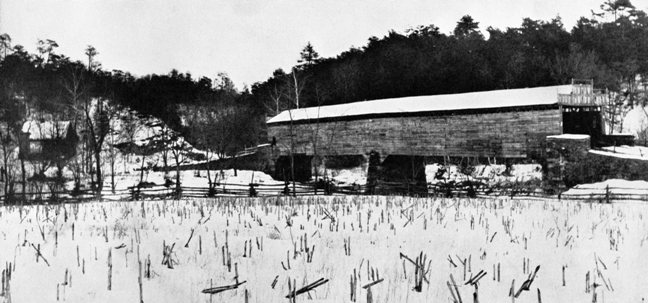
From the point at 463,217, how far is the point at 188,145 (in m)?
38.7

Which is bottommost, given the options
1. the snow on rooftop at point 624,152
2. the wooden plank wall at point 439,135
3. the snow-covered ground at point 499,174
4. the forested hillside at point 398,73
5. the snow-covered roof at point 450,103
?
the snow-covered ground at point 499,174

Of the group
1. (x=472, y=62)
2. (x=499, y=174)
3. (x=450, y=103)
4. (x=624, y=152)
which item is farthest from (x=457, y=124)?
(x=472, y=62)

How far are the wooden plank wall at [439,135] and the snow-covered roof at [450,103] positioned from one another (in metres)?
0.50

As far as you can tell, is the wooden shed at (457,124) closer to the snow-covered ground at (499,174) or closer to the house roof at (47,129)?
the snow-covered ground at (499,174)

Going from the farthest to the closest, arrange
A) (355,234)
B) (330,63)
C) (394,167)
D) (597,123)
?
(330,63) < (394,167) < (597,123) < (355,234)

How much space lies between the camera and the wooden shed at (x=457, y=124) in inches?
979

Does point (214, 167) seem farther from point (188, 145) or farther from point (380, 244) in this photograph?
point (380, 244)

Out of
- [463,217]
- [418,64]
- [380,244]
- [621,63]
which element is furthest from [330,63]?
[380,244]

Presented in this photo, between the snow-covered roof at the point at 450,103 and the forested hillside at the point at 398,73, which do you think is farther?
the forested hillside at the point at 398,73

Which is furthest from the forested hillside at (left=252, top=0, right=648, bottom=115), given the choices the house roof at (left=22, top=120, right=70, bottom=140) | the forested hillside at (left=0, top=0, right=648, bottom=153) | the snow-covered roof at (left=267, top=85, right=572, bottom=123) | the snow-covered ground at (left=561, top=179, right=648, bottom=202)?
the snow-covered ground at (left=561, top=179, right=648, bottom=202)

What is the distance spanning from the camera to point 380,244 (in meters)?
7.98

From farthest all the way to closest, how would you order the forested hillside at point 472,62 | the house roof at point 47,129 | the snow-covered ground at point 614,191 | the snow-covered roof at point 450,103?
the forested hillside at point 472,62
the house roof at point 47,129
the snow-covered roof at point 450,103
the snow-covered ground at point 614,191

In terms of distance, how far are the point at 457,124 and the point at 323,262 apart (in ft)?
71.4

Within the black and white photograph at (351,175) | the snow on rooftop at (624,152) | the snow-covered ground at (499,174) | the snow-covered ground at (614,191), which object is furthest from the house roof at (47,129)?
the snow on rooftop at (624,152)
